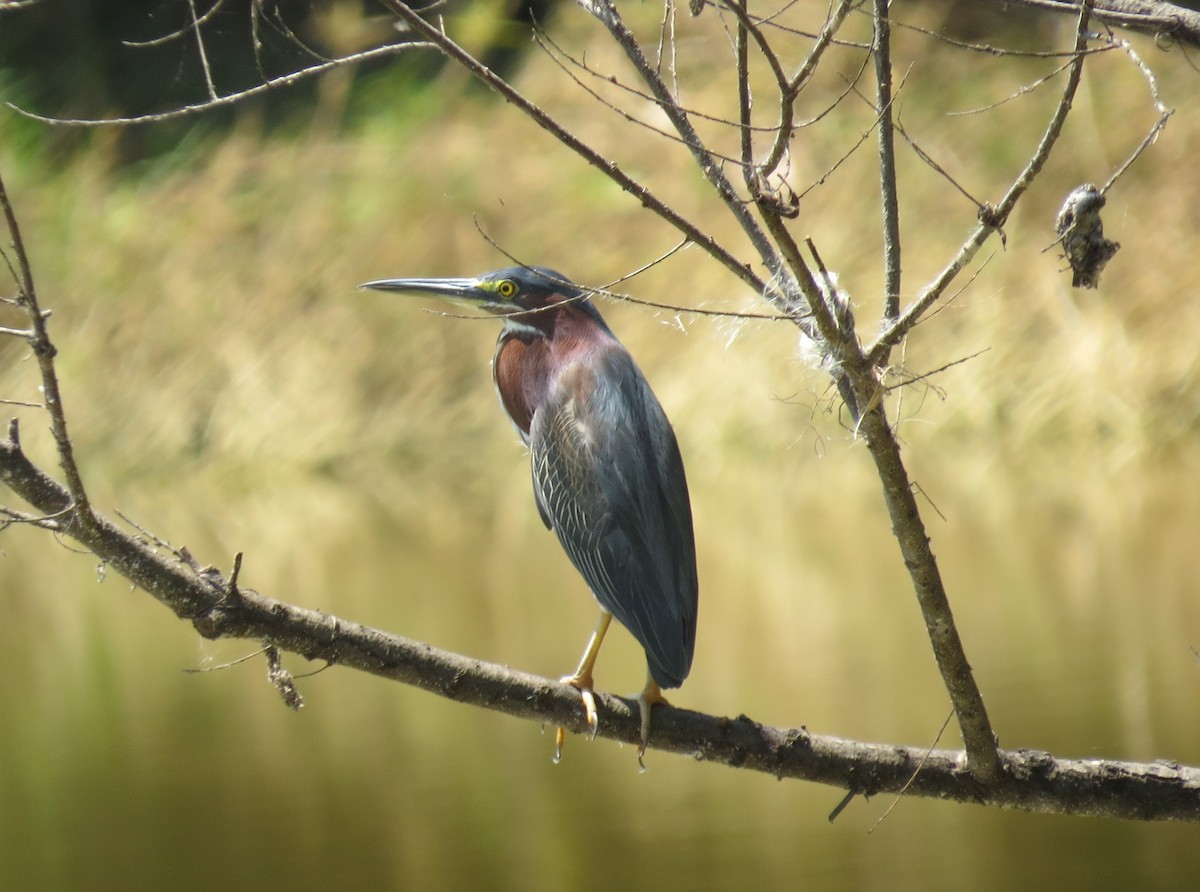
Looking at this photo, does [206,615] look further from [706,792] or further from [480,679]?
[706,792]

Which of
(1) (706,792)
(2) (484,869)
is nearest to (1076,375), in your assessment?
(1) (706,792)

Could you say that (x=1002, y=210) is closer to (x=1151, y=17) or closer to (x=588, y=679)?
(x=1151, y=17)

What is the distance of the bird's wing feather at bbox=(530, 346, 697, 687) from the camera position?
7.25ft

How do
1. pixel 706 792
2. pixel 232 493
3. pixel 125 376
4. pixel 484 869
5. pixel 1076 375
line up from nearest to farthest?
pixel 484 869
pixel 706 792
pixel 1076 375
pixel 232 493
pixel 125 376

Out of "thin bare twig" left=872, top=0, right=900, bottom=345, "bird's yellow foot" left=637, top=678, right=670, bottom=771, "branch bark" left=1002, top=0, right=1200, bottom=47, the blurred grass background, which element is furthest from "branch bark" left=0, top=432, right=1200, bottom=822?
"branch bark" left=1002, top=0, right=1200, bottom=47

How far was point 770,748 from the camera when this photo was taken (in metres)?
1.75

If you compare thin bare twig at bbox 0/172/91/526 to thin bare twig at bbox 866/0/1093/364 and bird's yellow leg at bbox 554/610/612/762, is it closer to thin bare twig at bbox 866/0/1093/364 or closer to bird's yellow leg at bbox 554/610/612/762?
bird's yellow leg at bbox 554/610/612/762

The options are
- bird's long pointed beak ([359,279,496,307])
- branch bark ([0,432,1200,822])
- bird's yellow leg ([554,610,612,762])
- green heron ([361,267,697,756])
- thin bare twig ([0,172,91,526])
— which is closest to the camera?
thin bare twig ([0,172,91,526])

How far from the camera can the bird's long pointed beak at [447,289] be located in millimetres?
2521

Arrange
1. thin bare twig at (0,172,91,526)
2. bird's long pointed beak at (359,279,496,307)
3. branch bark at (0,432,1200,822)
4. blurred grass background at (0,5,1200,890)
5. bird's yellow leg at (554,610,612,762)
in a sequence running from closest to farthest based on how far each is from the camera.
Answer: thin bare twig at (0,172,91,526) < branch bark at (0,432,1200,822) < bird's yellow leg at (554,610,612,762) < bird's long pointed beak at (359,279,496,307) < blurred grass background at (0,5,1200,890)

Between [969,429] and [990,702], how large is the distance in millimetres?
2928

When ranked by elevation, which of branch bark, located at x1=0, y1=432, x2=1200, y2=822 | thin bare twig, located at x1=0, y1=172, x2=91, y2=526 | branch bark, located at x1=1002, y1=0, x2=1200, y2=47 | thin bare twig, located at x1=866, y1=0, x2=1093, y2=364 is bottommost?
branch bark, located at x1=0, y1=432, x2=1200, y2=822

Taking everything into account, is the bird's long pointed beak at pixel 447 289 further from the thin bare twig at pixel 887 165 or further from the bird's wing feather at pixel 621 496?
the thin bare twig at pixel 887 165

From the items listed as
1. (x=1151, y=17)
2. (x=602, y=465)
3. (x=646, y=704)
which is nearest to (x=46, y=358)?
(x=646, y=704)
